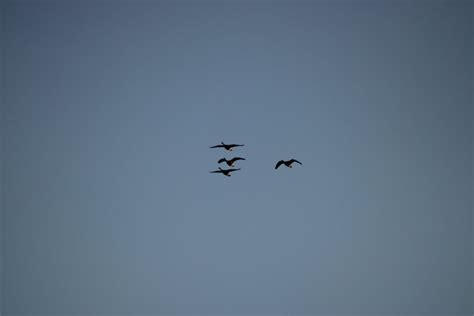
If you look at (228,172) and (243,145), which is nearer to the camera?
(243,145)

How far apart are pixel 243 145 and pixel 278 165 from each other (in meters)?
6.16

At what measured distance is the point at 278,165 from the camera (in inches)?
2415

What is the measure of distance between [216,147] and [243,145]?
388 centimetres

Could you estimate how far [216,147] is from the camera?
59688 mm

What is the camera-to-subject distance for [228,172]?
62531mm

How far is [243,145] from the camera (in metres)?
57.1

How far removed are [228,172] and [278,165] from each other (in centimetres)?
569

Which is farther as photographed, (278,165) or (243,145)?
(278,165)
